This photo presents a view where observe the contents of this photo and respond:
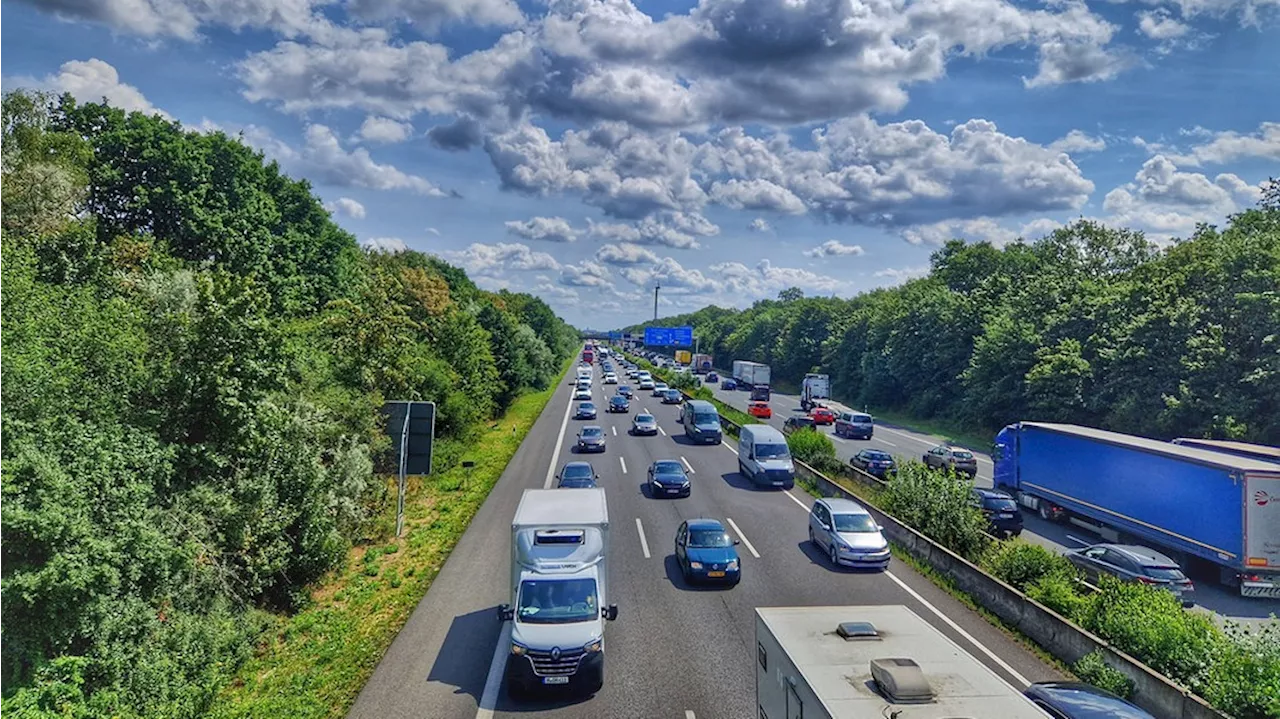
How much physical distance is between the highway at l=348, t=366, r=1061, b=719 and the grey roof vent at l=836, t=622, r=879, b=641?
3.64 meters

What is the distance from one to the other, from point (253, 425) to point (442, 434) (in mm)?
20776

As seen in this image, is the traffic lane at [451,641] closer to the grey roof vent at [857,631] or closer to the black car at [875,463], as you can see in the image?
the grey roof vent at [857,631]

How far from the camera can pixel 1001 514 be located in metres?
24.1

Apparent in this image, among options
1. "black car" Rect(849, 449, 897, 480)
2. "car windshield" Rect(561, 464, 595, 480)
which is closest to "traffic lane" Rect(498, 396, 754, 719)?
"car windshield" Rect(561, 464, 595, 480)

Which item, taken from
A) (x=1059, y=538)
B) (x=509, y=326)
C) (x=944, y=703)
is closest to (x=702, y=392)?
(x=509, y=326)

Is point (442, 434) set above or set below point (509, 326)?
below

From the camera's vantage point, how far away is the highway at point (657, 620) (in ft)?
40.3

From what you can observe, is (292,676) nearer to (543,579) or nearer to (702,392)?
(543,579)

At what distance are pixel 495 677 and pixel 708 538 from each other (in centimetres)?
767

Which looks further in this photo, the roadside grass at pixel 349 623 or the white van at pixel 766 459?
the white van at pixel 766 459

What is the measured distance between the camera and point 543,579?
1345 centimetres

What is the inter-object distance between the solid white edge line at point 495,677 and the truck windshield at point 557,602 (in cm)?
142

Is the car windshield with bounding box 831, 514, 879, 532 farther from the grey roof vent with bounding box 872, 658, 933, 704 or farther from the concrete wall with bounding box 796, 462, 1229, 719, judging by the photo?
the grey roof vent with bounding box 872, 658, 933, 704

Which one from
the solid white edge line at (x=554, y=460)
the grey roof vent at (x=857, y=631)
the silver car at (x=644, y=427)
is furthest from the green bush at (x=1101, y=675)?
the silver car at (x=644, y=427)
